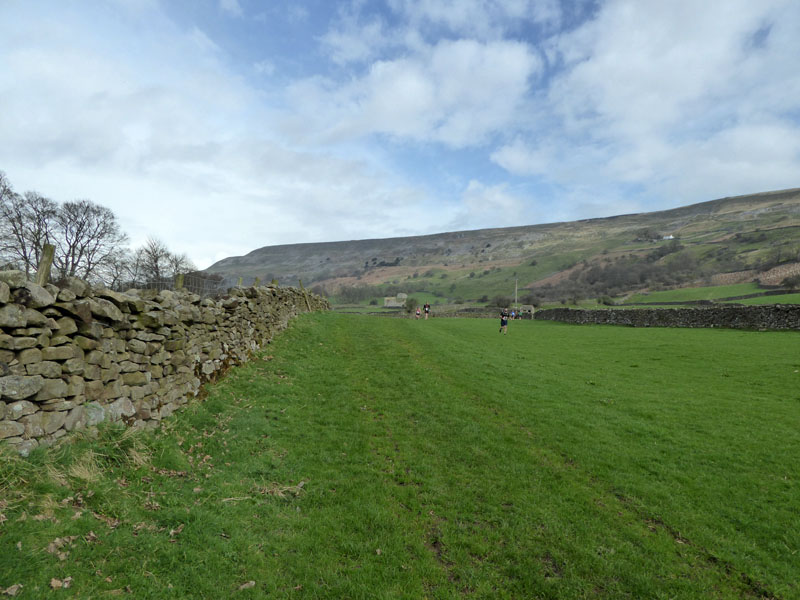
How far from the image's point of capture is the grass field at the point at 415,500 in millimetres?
4418

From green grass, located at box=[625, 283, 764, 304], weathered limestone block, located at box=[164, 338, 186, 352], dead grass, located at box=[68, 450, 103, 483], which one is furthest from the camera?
green grass, located at box=[625, 283, 764, 304]

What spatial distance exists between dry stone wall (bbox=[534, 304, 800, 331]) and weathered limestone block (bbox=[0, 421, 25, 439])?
128 ft

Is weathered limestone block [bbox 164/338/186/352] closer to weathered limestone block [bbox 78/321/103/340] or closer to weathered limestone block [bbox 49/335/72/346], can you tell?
weathered limestone block [bbox 78/321/103/340]

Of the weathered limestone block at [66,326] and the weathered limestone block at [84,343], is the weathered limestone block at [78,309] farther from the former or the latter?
the weathered limestone block at [84,343]

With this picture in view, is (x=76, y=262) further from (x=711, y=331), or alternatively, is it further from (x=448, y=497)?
(x=711, y=331)

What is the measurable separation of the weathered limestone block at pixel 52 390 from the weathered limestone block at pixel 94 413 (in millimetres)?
518

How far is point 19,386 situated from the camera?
5008 millimetres

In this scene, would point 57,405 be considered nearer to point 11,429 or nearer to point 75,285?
point 11,429

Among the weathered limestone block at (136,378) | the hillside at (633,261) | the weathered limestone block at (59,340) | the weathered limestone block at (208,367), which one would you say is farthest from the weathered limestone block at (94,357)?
the hillside at (633,261)

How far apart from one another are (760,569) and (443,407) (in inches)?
274

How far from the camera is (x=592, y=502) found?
626 centimetres

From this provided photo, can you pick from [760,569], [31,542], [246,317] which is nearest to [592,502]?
[760,569]

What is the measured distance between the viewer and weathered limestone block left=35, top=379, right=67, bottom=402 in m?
5.27

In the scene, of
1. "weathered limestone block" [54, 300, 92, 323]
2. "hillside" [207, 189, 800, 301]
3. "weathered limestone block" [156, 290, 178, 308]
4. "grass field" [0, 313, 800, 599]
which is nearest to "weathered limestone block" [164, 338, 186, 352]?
"weathered limestone block" [156, 290, 178, 308]
